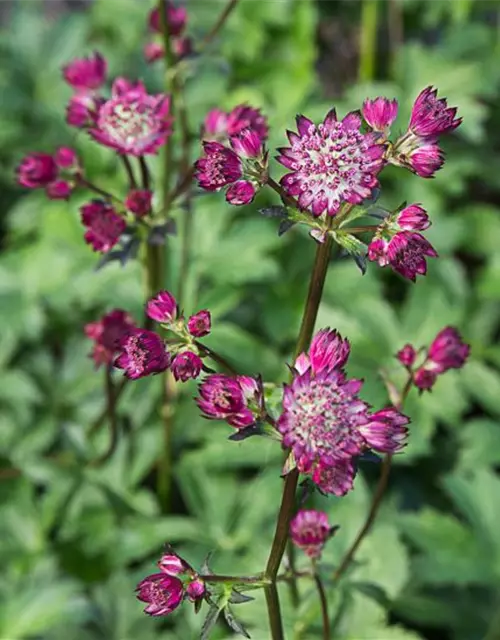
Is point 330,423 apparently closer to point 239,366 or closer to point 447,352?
point 447,352

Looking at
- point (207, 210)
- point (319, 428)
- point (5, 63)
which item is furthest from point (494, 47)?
point (319, 428)

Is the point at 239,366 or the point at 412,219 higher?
the point at 412,219

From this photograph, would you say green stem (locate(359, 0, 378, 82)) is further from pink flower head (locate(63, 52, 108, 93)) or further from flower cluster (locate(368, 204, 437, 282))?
flower cluster (locate(368, 204, 437, 282))

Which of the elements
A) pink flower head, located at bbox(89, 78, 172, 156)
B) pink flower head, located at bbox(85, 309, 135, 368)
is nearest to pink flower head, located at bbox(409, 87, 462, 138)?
pink flower head, located at bbox(89, 78, 172, 156)

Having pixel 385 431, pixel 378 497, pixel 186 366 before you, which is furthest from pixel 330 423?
pixel 378 497

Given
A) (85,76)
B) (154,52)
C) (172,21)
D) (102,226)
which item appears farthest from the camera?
(154,52)

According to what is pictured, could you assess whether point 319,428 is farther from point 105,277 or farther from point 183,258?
point 105,277
